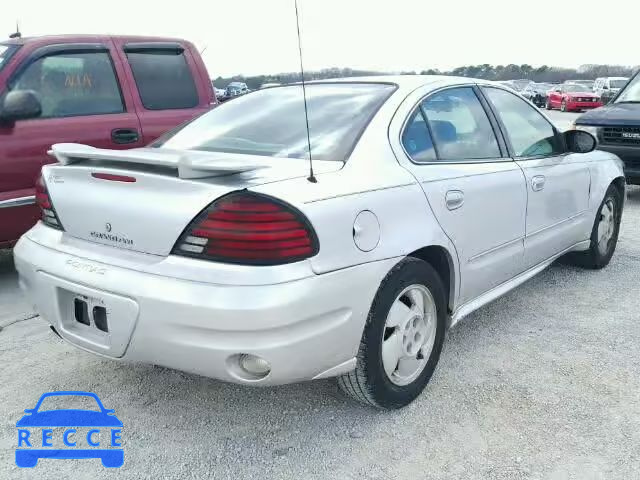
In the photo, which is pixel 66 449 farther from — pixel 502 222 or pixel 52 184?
pixel 502 222

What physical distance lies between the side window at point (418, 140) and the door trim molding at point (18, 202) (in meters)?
2.80

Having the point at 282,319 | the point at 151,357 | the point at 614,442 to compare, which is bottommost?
the point at 614,442

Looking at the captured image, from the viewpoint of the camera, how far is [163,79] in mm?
5289

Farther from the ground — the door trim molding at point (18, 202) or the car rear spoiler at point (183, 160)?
the car rear spoiler at point (183, 160)

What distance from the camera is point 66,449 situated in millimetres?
2520

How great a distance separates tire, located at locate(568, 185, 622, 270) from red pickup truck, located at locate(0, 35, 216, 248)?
3.38 metres

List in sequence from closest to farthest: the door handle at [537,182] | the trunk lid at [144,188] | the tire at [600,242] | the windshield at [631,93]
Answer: the trunk lid at [144,188]
the door handle at [537,182]
the tire at [600,242]
the windshield at [631,93]

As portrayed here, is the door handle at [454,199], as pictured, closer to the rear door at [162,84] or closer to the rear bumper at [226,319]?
the rear bumper at [226,319]

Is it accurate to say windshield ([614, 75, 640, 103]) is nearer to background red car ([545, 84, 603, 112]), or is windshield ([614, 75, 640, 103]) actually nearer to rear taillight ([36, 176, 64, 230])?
rear taillight ([36, 176, 64, 230])

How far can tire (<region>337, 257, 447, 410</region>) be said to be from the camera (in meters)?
2.51

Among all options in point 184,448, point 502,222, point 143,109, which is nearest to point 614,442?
point 502,222

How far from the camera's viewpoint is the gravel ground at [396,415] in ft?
7.86

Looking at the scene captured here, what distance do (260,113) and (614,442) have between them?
2199mm

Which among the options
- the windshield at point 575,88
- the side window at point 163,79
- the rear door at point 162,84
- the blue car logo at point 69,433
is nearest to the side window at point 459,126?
the blue car logo at point 69,433
